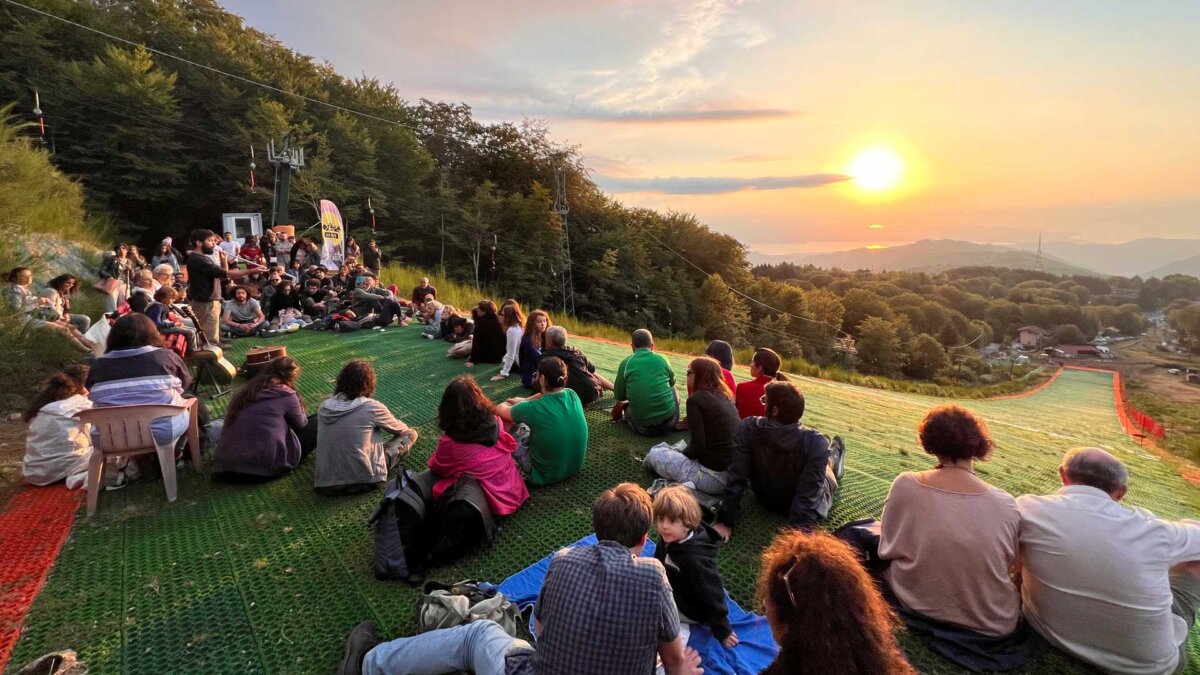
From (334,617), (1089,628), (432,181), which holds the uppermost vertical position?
(432,181)

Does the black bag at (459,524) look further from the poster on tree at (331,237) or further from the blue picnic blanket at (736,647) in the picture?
the poster on tree at (331,237)

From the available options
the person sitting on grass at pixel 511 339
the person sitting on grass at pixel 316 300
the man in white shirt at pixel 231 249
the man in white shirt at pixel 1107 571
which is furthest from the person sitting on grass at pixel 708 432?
the man in white shirt at pixel 231 249

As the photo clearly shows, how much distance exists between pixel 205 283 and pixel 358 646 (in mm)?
7389

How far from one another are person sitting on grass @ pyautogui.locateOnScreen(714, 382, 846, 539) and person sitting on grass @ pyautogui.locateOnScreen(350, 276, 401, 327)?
8.39 metres

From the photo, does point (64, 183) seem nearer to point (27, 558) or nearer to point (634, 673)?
point (27, 558)

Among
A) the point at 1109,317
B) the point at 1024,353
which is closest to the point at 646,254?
the point at 1024,353

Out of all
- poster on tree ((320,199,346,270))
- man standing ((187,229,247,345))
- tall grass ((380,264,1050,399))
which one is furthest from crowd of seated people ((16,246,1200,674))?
tall grass ((380,264,1050,399))

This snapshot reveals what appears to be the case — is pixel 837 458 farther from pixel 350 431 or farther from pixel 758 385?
pixel 350 431

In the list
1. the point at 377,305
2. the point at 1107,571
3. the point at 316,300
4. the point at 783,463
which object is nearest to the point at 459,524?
the point at 783,463

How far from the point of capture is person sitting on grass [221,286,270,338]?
29.9ft

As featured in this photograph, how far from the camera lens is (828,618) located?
4.39ft

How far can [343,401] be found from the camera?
12.5 feet

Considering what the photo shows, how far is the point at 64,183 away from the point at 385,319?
38.6ft

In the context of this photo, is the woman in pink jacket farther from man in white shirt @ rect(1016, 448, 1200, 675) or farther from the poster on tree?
the poster on tree
